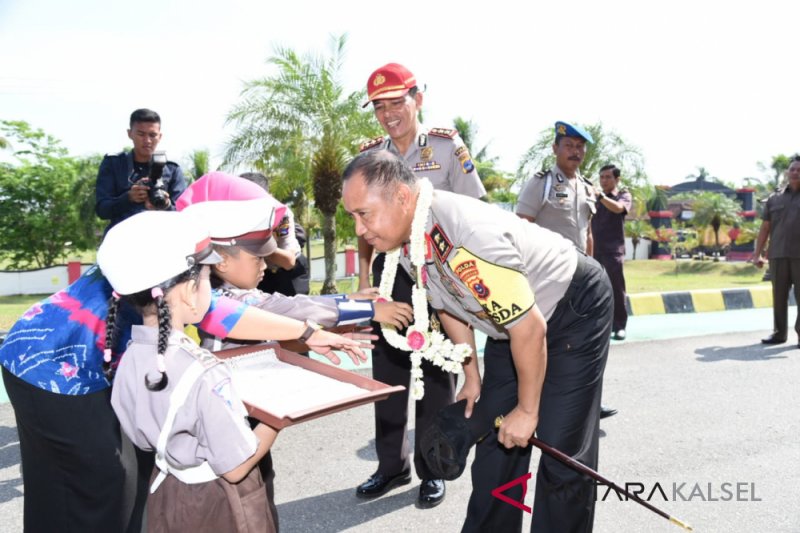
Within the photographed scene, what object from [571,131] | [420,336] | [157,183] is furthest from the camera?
[571,131]

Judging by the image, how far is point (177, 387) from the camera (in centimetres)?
168

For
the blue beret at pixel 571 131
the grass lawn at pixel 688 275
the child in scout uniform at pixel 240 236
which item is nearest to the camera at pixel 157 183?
the child in scout uniform at pixel 240 236

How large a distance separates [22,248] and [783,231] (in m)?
25.1

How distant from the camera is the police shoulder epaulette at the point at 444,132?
3.57m

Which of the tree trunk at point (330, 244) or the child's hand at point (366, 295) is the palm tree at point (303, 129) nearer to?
the tree trunk at point (330, 244)

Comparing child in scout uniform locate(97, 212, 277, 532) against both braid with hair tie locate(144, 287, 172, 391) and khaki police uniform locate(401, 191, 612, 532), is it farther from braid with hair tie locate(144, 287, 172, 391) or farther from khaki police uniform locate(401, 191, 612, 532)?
khaki police uniform locate(401, 191, 612, 532)

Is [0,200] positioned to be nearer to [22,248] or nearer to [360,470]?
[22,248]

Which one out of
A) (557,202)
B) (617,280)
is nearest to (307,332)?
Answer: (557,202)

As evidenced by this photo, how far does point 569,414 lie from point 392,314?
2.57ft

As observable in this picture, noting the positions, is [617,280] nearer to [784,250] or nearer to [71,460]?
[784,250]

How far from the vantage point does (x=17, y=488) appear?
338 centimetres

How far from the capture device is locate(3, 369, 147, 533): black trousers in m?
2.01

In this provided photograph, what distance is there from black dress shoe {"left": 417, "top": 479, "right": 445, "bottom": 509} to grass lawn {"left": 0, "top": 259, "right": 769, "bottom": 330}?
1024 centimetres

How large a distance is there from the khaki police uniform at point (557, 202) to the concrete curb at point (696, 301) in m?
4.58
